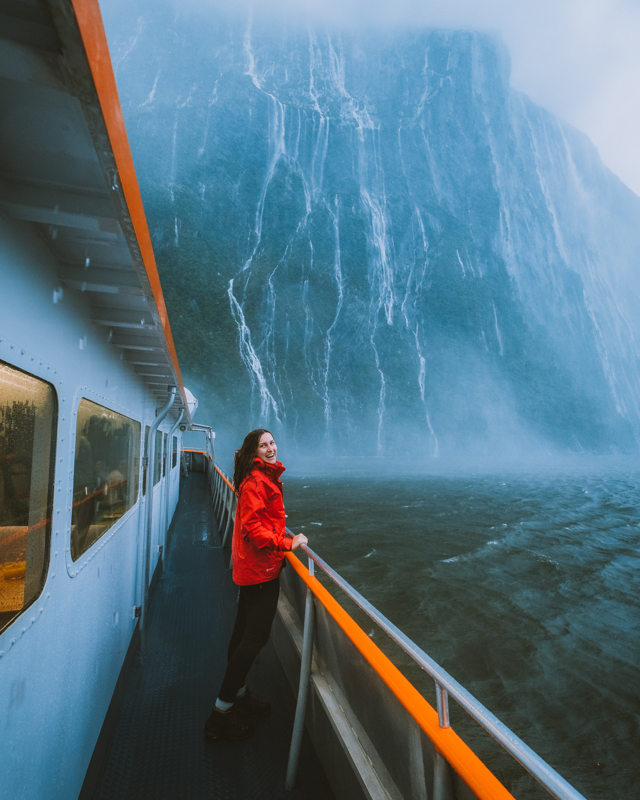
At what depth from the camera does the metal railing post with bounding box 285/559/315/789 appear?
7.47 ft

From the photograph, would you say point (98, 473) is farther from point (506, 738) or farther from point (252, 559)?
point (506, 738)

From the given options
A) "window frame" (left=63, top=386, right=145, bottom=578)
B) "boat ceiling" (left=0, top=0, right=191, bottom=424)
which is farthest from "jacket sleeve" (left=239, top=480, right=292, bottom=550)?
"boat ceiling" (left=0, top=0, right=191, bottom=424)

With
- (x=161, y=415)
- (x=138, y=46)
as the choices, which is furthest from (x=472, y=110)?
(x=161, y=415)

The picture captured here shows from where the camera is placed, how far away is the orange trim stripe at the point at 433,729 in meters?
1.12

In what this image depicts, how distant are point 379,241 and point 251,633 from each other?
81.8 meters

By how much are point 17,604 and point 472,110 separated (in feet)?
351

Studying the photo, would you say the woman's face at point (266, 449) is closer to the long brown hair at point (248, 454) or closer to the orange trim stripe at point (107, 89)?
the long brown hair at point (248, 454)

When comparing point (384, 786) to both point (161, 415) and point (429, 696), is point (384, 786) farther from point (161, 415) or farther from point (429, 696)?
point (429, 696)

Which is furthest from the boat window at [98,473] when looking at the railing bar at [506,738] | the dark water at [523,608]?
the dark water at [523,608]

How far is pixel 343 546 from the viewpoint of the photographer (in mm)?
14562

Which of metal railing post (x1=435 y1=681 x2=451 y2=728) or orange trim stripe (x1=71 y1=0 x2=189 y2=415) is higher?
orange trim stripe (x1=71 y1=0 x2=189 y2=415)

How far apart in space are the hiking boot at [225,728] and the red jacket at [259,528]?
924 millimetres

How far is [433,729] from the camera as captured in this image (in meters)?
1.33

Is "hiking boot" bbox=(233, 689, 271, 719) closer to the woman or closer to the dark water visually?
the woman
